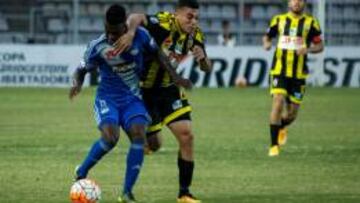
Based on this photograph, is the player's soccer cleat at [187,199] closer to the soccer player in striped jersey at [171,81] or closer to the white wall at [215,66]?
the soccer player in striped jersey at [171,81]

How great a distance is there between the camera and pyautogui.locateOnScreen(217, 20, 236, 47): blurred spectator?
40719 millimetres

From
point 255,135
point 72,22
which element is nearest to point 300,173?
point 255,135

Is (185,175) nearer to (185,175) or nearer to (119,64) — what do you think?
(185,175)

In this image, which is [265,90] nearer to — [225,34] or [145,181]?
[225,34]

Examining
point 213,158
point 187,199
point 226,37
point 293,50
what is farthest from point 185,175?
point 226,37

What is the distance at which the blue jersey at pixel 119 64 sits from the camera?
11672mm

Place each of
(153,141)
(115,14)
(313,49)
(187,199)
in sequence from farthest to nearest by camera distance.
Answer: (313,49) < (153,141) < (187,199) < (115,14)

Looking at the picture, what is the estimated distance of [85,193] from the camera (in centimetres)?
1106

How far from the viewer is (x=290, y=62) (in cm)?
1852

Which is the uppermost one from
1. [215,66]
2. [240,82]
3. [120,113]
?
[120,113]

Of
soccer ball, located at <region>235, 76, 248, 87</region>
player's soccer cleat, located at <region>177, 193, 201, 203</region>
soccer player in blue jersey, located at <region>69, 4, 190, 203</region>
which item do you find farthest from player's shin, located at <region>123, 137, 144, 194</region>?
soccer ball, located at <region>235, 76, 248, 87</region>

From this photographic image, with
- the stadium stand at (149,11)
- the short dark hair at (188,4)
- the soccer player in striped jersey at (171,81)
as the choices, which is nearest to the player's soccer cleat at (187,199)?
the soccer player in striped jersey at (171,81)

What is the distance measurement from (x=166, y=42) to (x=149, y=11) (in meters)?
29.8

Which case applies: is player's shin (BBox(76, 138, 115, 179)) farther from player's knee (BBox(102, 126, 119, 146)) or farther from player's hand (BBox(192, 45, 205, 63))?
player's hand (BBox(192, 45, 205, 63))
